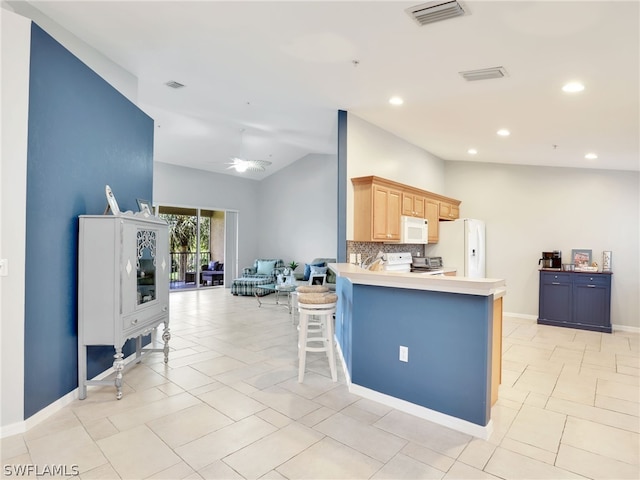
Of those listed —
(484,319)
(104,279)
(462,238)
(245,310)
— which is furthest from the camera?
(245,310)

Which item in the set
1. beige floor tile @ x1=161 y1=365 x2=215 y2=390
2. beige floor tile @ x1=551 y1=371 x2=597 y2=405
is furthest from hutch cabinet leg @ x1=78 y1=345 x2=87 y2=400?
beige floor tile @ x1=551 y1=371 x2=597 y2=405

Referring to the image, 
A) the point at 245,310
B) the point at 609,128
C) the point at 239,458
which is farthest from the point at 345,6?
the point at 245,310

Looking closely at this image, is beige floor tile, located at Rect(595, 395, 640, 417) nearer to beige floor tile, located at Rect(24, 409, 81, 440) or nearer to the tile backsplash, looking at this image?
the tile backsplash

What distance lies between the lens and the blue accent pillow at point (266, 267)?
9.03 metres

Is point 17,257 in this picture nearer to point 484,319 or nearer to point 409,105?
point 484,319

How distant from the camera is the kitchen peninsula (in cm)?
238

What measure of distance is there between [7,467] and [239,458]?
131 centimetres

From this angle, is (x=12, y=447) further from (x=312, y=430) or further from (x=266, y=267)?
(x=266, y=267)

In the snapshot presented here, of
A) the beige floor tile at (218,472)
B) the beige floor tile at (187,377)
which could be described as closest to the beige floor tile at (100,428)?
the beige floor tile at (187,377)

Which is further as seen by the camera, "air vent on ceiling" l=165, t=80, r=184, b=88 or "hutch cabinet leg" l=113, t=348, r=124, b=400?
"air vent on ceiling" l=165, t=80, r=184, b=88

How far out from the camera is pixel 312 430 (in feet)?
8.10

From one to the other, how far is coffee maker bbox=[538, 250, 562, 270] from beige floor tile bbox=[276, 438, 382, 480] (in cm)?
528

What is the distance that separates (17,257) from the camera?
2418mm

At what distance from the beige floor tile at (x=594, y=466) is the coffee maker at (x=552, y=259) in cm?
439
